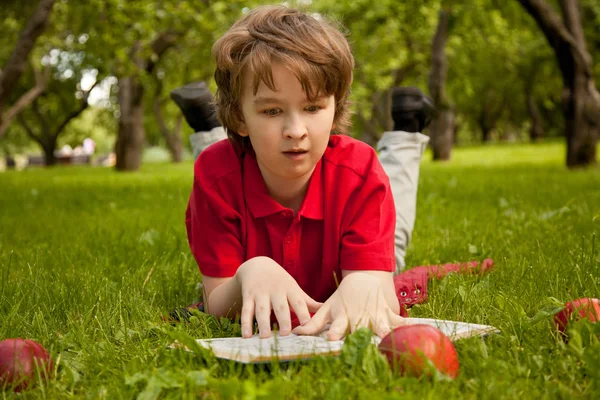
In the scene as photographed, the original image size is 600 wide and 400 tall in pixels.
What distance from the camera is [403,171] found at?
421cm

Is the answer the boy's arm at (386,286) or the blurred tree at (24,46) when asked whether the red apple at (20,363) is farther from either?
the blurred tree at (24,46)

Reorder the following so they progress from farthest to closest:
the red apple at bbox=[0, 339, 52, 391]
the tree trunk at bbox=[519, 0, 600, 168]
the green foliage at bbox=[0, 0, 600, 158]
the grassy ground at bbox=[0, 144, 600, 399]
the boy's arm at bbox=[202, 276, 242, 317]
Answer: the tree trunk at bbox=[519, 0, 600, 168], the green foliage at bbox=[0, 0, 600, 158], the boy's arm at bbox=[202, 276, 242, 317], the red apple at bbox=[0, 339, 52, 391], the grassy ground at bbox=[0, 144, 600, 399]

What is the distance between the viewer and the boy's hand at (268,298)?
86.7 inches

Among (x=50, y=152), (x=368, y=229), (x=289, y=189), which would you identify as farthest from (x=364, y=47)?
(x=368, y=229)

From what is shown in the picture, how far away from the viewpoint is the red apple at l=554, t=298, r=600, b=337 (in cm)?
212

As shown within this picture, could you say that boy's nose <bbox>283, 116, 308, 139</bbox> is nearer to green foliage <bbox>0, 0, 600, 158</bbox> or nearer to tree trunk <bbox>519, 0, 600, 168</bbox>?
green foliage <bbox>0, 0, 600, 158</bbox>

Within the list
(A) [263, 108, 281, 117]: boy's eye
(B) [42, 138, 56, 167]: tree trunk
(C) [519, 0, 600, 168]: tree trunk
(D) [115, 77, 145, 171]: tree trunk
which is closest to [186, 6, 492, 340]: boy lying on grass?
(A) [263, 108, 281, 117]: boy's eye

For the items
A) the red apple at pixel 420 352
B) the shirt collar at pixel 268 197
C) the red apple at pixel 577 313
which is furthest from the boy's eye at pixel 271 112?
the red apple at pixel 577 313

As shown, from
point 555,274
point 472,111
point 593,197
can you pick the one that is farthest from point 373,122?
point 555,274

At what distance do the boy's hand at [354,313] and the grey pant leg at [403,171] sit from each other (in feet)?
4.88

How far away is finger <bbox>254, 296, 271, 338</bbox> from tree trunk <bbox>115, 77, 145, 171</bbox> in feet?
52.4

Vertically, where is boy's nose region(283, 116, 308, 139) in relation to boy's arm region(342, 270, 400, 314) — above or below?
above

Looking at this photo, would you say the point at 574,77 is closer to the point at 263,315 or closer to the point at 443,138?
the point at 443,138

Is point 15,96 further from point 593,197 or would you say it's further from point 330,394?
point 330,394
